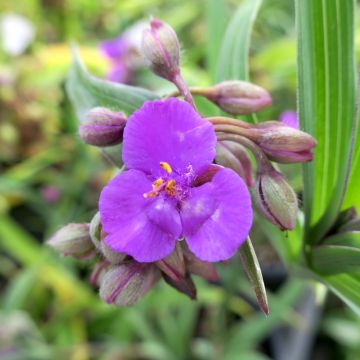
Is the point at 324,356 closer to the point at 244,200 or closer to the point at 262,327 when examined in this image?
the point at 262,327

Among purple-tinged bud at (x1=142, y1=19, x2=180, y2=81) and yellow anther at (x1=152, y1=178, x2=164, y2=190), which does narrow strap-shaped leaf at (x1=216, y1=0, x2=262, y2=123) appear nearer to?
purple-tinged bud at (x1=142, y1=19, x2=180, y2=81)

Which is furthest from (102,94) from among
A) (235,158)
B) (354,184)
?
(354,184)

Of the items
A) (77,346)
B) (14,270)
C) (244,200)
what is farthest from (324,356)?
(244,200)

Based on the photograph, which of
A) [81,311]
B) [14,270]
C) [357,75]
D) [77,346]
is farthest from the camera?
[14,270]

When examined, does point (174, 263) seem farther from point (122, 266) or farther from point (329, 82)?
point (329, 82)

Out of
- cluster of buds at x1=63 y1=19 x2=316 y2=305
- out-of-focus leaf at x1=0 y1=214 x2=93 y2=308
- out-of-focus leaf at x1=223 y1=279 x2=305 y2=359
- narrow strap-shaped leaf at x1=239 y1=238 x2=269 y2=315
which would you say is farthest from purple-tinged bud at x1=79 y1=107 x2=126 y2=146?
out-of-focus leaf at x1=0 y1=214 x2=93 y2=308

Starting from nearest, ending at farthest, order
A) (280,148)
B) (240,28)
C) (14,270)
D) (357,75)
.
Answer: (280,148) → (357,75) → (240,28) → (14,270)
